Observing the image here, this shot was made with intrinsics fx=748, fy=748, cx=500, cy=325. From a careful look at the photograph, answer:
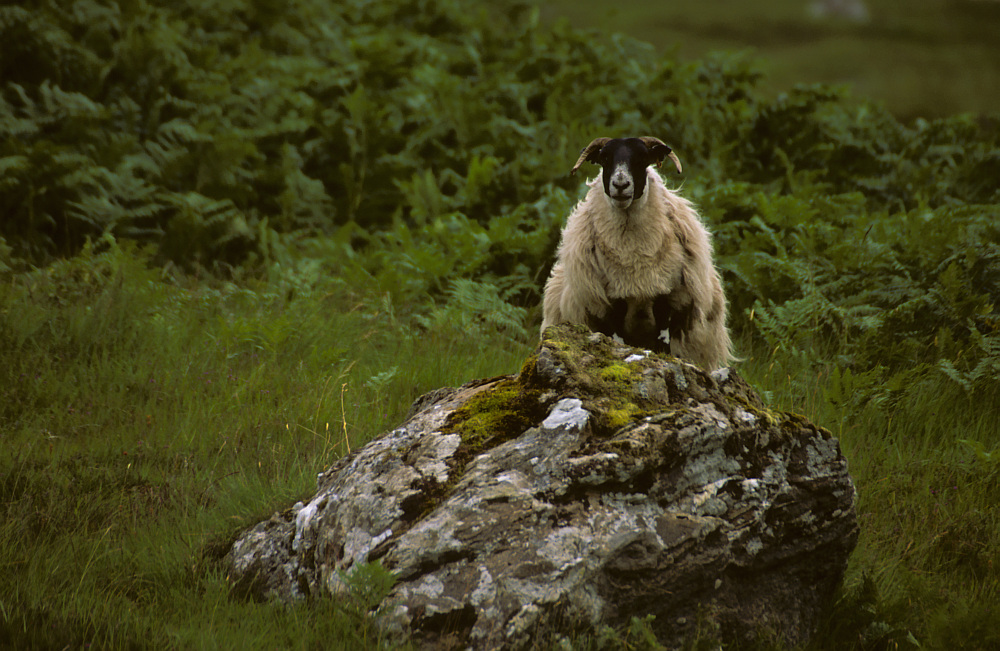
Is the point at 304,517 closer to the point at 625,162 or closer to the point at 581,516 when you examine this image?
the point at 581,516

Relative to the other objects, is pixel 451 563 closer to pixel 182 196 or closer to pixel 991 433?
pixel 991 433

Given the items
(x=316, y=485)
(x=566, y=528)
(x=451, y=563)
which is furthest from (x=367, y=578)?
(x=316, y=485)

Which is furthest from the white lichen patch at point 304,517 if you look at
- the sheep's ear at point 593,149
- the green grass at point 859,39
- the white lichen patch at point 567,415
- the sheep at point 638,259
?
the green grass at point 859,39

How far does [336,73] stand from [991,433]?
31.7 feet

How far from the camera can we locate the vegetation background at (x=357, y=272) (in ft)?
11.7

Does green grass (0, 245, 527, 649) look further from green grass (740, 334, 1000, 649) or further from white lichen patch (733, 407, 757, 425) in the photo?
green grass (740, 334, 1000, 649)

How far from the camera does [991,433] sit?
5.10 metres

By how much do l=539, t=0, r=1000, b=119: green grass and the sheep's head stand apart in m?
17.8

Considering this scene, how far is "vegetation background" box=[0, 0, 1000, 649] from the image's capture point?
358 centimetres

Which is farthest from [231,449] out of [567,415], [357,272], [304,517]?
[357,272]

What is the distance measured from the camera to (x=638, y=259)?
16.0 feet

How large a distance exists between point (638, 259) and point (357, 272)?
371 cm

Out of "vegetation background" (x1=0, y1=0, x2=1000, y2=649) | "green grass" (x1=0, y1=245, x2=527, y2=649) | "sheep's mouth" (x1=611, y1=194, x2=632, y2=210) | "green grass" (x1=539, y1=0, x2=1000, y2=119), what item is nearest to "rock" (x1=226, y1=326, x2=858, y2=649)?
"vegetation background" (x1=0, y1=0, x2=1000, y2=649)

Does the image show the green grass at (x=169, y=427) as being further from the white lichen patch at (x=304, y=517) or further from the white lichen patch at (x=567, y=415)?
the white lichen patch at (x=567, y=415)
